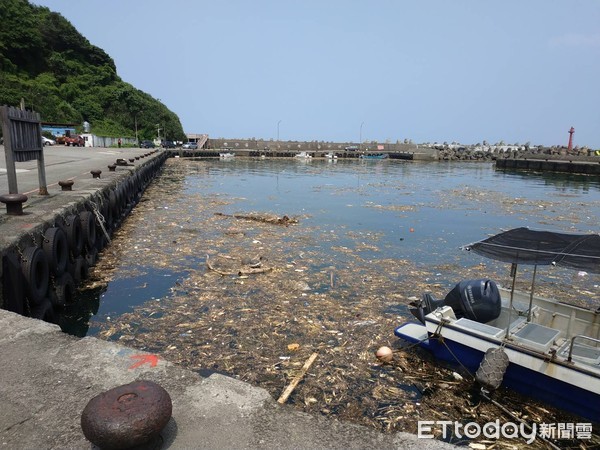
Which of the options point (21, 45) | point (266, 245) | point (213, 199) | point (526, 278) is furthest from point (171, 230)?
point (21, 45)

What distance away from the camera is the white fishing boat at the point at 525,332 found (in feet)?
16.9

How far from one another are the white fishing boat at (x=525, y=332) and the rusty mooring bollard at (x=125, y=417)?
4.45 metres

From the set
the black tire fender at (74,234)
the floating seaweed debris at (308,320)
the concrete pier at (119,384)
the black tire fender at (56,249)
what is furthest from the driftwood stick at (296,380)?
the black tire fender at (74,234)

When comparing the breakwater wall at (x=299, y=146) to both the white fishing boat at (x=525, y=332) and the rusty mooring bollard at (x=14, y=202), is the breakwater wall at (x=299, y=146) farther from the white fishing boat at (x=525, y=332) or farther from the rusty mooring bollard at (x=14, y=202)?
the white fishing boat at (x=525, y=332)

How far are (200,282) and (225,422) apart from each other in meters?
6.59

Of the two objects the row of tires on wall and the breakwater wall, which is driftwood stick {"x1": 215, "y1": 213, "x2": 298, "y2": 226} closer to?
the row of tires on wall

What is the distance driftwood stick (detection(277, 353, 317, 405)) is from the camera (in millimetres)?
5234

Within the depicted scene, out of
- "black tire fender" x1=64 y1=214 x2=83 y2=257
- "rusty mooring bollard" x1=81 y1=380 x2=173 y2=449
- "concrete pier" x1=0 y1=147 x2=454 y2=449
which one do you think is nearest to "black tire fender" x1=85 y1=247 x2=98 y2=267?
"black tire fender" x1=64 y1=214 x2=83 y2=257

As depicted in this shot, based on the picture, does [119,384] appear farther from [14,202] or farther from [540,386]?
[14,202]

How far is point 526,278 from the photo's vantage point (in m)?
10.9

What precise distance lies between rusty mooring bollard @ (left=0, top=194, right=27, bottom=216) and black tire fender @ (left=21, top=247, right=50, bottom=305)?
2.02 m

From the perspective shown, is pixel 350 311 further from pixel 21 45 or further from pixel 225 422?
pixel 21 45

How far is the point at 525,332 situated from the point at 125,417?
5571mm

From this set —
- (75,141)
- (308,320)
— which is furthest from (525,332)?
(75,141)
